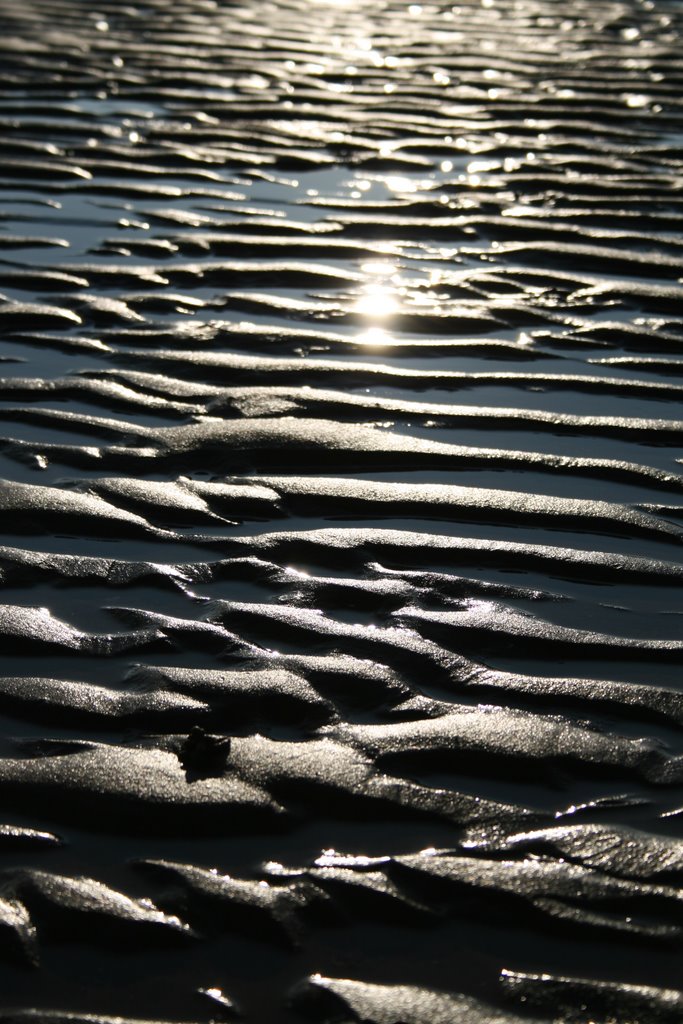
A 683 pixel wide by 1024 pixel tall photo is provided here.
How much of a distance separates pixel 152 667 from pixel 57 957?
616 mm

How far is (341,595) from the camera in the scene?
231cm

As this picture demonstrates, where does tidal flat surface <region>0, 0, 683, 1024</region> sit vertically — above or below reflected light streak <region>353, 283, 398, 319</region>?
below

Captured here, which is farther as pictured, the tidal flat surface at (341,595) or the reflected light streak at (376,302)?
the reflected light streak at (376,302)

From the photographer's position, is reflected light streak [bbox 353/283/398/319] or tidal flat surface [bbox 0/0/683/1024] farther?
reflected light streak [bbox 353/283/398/319]

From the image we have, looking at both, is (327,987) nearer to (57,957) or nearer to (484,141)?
(57,957)

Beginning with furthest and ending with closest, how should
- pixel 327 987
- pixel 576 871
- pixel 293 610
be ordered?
pixel 293 610 → pixel 576 871 → pixel 327 987

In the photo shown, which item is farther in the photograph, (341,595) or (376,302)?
(376,302)

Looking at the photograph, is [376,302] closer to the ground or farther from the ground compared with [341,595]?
farther from the ground

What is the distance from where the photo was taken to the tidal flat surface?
1.59m

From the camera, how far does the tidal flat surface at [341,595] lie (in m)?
1.59

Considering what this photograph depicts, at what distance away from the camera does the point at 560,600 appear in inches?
91.0

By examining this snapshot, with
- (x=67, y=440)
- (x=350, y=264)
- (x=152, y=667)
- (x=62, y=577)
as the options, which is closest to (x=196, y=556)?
(x=62, y=577)

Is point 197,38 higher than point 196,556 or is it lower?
higher

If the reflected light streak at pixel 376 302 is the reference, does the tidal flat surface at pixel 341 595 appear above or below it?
below
